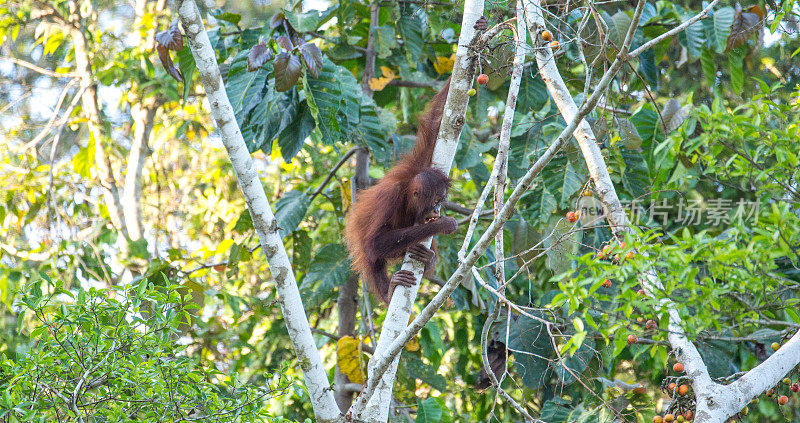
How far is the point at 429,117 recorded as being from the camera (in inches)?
184

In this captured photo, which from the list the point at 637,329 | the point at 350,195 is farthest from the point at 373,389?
the point at 350,195

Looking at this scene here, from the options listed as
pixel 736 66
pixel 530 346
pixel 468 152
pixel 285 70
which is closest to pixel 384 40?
pixel 468 152

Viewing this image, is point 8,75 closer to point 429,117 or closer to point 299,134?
point 299,134

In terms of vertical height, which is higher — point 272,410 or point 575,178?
Result: point 575,178

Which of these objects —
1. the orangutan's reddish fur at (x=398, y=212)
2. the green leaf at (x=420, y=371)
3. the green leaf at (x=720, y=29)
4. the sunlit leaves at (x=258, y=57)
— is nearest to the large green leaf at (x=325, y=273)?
the orangutan's reddish fur at (x=398, y=212)

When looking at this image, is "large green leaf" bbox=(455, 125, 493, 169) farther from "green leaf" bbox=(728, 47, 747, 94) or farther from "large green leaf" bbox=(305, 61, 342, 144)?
"green leaf" bbox=(728, 47, 747, 94)

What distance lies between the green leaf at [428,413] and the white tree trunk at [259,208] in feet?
4.28

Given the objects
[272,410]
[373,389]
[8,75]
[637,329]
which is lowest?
[272,410]

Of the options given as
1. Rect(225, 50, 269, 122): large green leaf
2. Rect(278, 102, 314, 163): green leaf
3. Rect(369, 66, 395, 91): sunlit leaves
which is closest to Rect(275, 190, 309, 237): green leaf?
Rect(278, 102, 314, 163): green leaf

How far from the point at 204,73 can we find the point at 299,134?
1639 millimetres

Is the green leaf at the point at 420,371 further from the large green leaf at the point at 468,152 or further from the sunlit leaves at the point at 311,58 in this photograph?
the sunlit leaves at the point at 311,58

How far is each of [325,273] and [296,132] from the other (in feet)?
3.80

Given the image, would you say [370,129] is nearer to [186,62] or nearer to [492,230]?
[186,62]

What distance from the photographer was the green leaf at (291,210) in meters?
5.25
